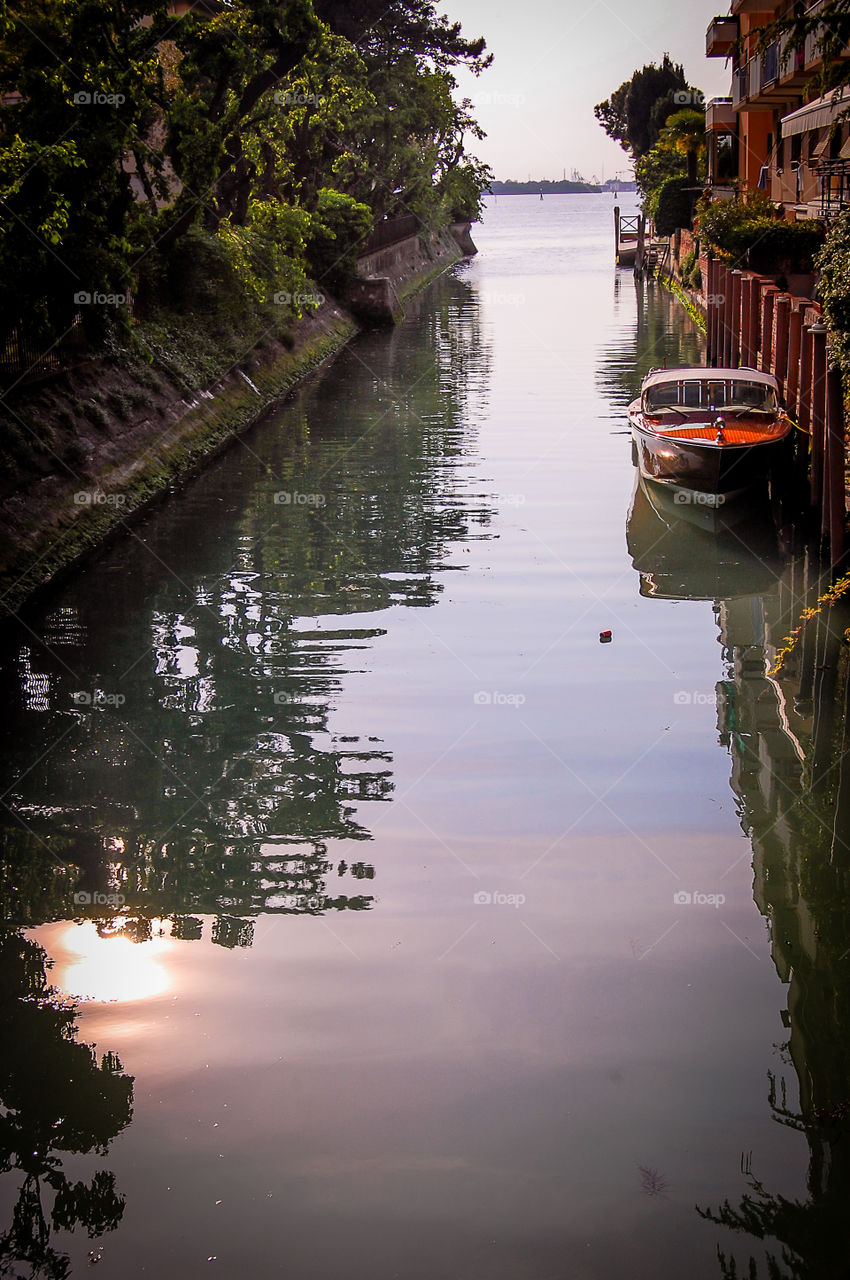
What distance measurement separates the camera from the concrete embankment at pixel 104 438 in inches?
695

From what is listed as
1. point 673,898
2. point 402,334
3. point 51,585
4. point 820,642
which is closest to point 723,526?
point 820,642

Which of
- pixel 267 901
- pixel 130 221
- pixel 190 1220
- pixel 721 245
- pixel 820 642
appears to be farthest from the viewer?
pixel 721 245

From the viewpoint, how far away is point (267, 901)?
9312mm

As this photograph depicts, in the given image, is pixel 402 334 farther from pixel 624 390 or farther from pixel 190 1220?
pixel 190 1220

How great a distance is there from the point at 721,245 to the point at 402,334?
14.7 m

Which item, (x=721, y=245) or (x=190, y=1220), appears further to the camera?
(x=721, y=245)

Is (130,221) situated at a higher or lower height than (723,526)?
higher

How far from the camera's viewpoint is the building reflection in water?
625 cm
